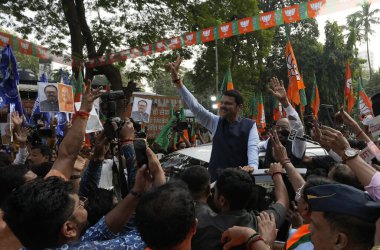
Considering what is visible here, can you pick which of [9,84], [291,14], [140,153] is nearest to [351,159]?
[140,153]

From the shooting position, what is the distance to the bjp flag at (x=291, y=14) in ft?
30.7

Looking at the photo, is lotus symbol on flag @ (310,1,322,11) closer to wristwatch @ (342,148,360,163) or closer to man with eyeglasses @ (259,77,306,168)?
man with eyeglasses @ (259,77,306,168)

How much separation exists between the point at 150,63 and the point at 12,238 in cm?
1147

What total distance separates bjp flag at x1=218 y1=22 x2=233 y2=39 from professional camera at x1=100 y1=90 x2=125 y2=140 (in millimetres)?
8253

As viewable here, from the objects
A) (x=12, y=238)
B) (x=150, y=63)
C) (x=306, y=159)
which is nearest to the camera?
(x=12, y=238)

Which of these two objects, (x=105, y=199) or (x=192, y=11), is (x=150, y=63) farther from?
(x=105, y=199)

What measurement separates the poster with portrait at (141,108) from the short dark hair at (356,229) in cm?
653

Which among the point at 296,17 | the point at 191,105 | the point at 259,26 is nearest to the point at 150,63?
the point at 259,26

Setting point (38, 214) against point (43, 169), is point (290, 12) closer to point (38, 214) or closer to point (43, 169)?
point (43, 169)

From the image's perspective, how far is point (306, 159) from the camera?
13.3 ft

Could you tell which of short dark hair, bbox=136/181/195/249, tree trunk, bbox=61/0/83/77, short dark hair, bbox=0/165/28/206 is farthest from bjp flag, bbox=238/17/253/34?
short dark hair, bbox=136/181/195/249

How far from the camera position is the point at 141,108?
8016 millimetres

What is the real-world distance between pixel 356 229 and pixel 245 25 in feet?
30.7

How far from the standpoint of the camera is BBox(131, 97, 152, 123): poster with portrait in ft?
26.1
